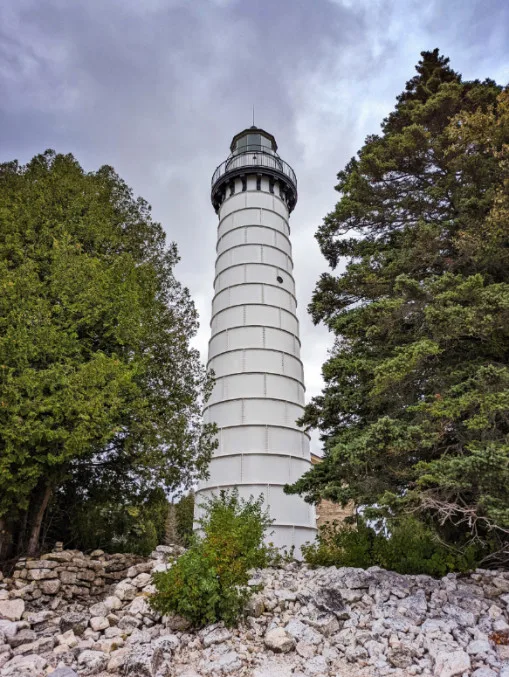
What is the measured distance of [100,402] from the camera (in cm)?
742

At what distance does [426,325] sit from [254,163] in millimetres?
14862

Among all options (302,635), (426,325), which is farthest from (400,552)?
(426,325)

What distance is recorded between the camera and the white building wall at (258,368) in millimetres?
14172

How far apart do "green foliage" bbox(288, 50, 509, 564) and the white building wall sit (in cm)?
597

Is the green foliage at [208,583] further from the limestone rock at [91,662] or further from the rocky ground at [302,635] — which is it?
the limestone rock at [91,662]

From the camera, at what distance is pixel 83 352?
899 centimetres

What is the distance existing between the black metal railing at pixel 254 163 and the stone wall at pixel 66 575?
16044mm

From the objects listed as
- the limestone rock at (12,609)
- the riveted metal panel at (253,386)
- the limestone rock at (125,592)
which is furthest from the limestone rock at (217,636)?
the riveted metal panel at (253,386)

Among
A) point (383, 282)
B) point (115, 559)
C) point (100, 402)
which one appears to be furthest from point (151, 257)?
point (115, 559)

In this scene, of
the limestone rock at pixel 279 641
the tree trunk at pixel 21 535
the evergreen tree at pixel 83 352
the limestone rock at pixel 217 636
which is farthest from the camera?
the tree trunk at pixel 21 535

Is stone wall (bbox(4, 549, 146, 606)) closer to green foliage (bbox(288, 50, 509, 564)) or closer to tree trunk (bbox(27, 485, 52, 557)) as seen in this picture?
tree trunk (bbox(27, 485, 52, 557))

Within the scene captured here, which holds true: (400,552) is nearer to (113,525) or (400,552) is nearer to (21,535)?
(113,525)

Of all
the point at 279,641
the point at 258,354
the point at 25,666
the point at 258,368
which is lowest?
the point at 25,666

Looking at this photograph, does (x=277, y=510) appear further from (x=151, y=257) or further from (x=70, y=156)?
(x=70, y=156)
